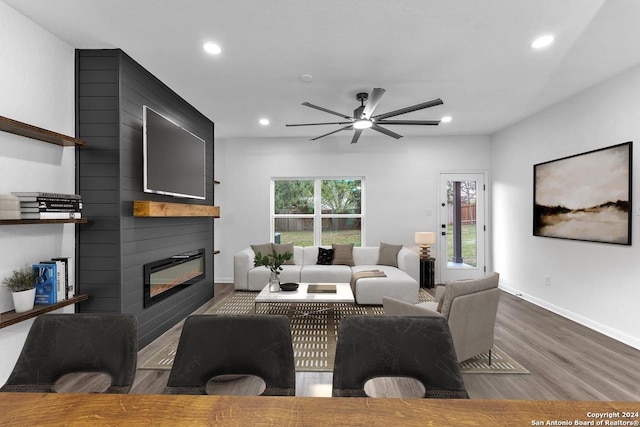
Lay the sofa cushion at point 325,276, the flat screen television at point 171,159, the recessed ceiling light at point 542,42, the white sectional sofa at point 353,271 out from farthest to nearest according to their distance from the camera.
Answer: the sofa cushion at point 325,276 < the white sectional sofa at point 353,271 < the flat screen television at point 171,159 < the recessed ceiling light at point 542,42

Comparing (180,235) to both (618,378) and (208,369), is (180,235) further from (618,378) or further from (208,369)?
(618,378)

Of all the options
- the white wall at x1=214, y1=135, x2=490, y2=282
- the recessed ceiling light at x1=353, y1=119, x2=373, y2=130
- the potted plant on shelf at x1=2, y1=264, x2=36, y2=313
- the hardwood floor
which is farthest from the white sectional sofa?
the potted plant on shelf at x1=2, y1=264, x2=36, y2=313

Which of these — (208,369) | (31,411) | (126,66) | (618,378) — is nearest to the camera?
(31,411)

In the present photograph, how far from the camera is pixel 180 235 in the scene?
383cm

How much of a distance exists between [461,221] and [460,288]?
3.85 meters

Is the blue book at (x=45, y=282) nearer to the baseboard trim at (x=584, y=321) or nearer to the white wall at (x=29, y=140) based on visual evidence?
the white wall at (x=29, y=140)

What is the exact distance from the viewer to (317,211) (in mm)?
5984

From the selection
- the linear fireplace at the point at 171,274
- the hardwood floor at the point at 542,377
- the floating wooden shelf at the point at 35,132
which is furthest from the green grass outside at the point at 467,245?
the floating wooden shelf at the point at 35,132

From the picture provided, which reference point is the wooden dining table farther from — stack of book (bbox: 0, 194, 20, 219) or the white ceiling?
the white ceiling

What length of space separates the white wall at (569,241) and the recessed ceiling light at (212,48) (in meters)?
3.97

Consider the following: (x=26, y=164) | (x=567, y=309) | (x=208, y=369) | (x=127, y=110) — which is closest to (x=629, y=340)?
(x=567, y=309)

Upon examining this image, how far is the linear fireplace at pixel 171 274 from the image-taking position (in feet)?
10.3

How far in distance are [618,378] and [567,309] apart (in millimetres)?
1600

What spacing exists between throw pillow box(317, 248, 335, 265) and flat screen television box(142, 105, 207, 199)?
213 centimetres
